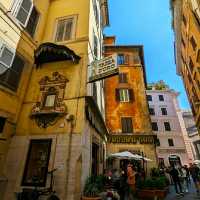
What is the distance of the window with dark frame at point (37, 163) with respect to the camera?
7.00 meters

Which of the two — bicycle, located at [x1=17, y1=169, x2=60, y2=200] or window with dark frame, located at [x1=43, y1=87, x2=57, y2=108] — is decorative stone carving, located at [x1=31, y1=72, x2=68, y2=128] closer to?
window with dark frame, located at [x1=43, y1=87, x2=57, y2=108]

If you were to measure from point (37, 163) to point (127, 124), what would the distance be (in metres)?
12.2

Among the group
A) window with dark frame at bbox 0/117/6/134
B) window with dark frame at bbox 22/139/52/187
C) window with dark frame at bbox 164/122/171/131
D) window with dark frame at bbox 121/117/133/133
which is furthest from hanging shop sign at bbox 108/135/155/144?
window with dark frame at bbox 164/122/171/131

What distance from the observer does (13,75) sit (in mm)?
8742

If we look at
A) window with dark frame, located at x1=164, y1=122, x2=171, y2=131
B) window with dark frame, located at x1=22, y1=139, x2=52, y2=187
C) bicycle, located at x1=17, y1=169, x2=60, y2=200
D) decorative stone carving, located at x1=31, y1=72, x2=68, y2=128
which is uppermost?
window with dark frame, located at x1=164, y1=122, x2=171, y2=131

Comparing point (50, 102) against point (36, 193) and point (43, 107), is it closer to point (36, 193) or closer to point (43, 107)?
point (43, 107)

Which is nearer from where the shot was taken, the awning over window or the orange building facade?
the awning over window

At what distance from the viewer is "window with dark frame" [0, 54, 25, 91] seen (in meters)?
8.13

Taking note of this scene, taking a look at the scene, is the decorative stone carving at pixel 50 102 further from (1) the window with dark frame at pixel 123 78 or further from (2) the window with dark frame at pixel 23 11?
(1) the window with dark frame at pixel 123 78

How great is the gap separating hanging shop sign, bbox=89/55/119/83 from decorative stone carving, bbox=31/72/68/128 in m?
1.51

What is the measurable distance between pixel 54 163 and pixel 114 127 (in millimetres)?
11712

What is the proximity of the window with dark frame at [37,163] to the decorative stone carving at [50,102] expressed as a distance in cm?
83

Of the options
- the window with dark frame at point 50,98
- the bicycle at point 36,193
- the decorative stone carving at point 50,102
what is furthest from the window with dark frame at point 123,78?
the bicycle at point 36,193

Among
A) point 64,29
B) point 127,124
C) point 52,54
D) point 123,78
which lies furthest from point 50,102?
point 123,78
